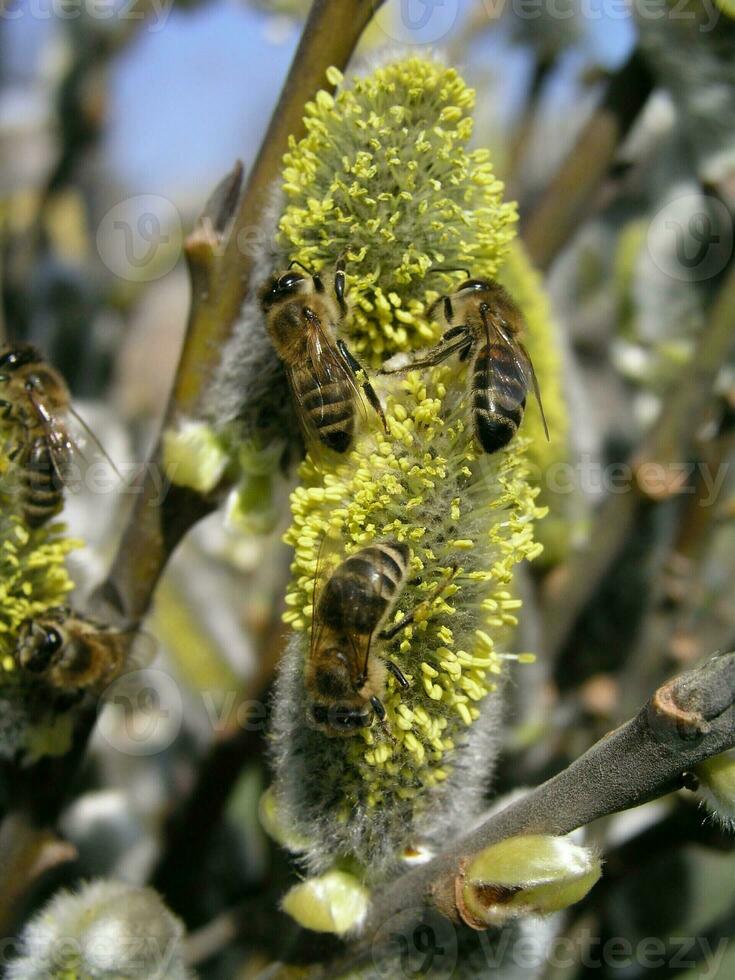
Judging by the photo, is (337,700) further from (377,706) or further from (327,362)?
(327,362)

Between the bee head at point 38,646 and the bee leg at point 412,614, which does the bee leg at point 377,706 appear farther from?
the bee head at point 38,646

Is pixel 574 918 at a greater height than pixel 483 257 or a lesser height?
lesser

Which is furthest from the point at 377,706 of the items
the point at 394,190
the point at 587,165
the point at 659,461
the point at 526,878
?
the point at 587,165

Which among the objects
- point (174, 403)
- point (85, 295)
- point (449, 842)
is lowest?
point (449, 842)

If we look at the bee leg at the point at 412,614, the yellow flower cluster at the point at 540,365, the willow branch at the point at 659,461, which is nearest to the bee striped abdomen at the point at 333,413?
the bee leg at the point at 412,614

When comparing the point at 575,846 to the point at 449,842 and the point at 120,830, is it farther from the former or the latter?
the point at 120,830

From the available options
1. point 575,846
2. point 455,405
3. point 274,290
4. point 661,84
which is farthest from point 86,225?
point 575,846
